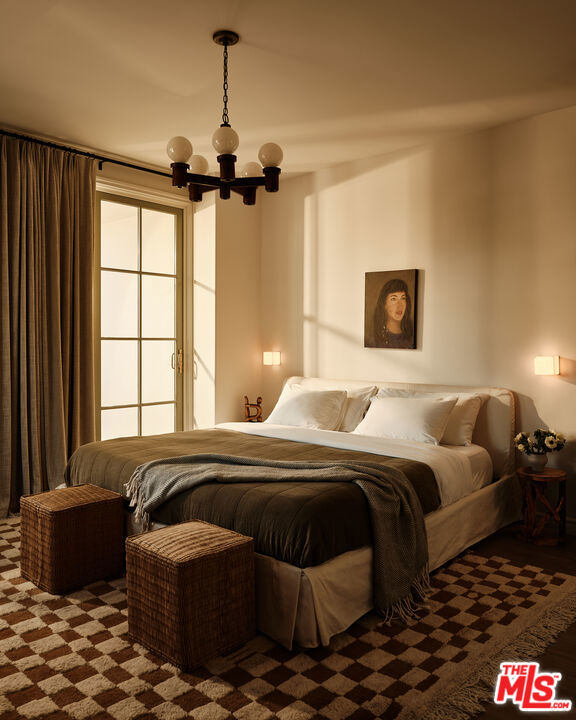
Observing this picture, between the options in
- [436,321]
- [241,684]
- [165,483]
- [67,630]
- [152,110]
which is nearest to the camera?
[241,684]

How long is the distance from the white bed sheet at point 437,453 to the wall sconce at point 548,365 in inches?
25.5

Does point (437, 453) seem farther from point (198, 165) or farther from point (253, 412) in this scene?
point (253, 412)

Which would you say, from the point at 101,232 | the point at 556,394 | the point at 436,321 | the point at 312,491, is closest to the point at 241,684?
the point at 312,491

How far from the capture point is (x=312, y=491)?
8.36 feet

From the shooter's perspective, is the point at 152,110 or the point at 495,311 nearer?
the point at 152,110

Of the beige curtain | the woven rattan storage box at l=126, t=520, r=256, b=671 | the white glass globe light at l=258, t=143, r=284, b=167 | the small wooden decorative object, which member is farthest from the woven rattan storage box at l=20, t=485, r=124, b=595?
the small wooden decorative object

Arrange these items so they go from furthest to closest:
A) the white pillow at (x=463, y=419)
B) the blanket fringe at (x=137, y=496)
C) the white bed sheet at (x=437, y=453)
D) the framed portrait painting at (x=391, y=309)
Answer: the framed portrait painting at (x=391, y=309), the white pillow at (x=463, y=419), the white bed sheet at (x=437, y=453), the blanket fringe at (x=137, y=496)

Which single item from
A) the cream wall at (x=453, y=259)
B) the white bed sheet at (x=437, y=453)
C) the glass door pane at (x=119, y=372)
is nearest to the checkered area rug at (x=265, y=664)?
the white bed sheet at (x=437, y=453)

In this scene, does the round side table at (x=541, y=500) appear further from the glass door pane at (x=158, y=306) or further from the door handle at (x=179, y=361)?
the glass door pane at (x=158, y=306)

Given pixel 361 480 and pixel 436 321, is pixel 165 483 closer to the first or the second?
pixel 361 480

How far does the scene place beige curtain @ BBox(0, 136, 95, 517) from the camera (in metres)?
4.13

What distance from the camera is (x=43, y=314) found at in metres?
4.30

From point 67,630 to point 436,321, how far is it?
319 cm

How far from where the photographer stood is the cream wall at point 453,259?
3852mm
